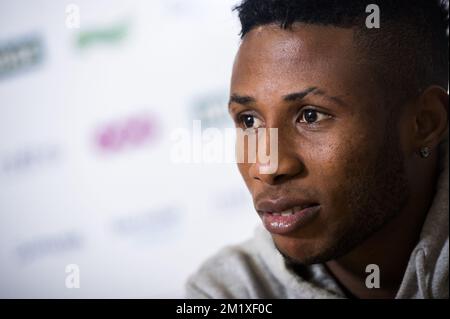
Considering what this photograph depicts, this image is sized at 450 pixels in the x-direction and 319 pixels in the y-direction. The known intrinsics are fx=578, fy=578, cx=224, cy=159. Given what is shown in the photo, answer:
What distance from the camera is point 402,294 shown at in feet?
2.99

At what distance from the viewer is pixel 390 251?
935 mm

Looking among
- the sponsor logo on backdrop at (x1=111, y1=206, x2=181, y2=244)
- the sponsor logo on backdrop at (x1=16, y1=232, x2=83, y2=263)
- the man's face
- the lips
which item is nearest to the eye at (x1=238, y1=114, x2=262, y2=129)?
the man's face

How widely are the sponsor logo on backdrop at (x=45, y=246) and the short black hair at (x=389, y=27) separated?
2.09 feet

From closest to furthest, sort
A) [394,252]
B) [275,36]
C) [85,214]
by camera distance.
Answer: [275,36] → [394,252] → [85,214]

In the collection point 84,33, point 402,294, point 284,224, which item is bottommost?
point 402,294

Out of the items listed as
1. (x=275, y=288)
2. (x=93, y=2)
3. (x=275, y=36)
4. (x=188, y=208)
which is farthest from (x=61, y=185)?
(x=275, y=36)

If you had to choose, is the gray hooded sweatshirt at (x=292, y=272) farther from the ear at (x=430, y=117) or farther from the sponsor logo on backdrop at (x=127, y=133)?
the sponsor logo on backdrop at (x=127, y=133)

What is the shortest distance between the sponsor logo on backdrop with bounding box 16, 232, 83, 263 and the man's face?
0.56m

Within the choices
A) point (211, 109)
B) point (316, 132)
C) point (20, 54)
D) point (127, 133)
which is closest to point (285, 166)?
point (316, 132)

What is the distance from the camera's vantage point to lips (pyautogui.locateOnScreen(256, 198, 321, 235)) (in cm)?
81

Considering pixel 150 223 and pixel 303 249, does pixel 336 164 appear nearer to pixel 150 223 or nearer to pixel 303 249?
pixel 303 249

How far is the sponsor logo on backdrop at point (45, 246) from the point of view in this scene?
124 cm

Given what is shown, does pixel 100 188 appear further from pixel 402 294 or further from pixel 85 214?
pixel 402 294

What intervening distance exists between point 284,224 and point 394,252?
0.23 m
